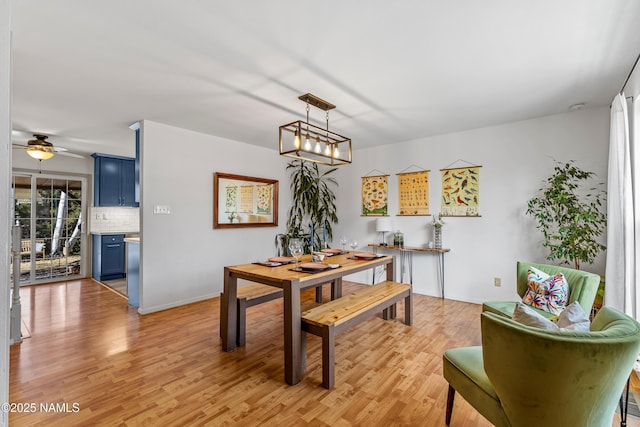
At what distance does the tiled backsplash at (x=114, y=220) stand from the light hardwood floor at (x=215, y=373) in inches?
96.4

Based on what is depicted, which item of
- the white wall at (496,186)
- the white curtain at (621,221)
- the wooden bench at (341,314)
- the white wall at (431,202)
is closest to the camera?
the wooden bench at (341,314)

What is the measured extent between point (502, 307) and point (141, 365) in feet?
10.0

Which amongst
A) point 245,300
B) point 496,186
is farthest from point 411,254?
point 245,300

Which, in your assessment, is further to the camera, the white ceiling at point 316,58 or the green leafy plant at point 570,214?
the green leafy plant at point 570,214

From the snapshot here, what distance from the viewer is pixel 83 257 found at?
19.0 feet

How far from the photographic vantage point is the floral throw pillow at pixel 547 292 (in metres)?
2.41

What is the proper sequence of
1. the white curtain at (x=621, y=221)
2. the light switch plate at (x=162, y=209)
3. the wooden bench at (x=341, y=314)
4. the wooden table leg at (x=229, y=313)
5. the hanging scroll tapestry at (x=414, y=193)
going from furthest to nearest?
the hanging scroll tapestry at (x=414, y=193), the light switch plate at (x=162, y=209), the wooden table leg at (x=229, y=313), the white curtain at (x=621, y=221), the wooden bench at (x=341, y=314)

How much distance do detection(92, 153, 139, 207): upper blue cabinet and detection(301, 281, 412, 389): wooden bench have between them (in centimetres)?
465

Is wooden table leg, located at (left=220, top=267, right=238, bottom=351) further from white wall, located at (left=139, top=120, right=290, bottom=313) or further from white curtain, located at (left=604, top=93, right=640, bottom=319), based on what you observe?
white curtain, located at (left=604, top=93, right=640, bottom=319)

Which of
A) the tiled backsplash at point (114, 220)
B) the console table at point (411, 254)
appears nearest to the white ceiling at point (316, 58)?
the console table at point (411, 254)

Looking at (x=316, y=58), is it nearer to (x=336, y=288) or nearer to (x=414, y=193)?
(x=336, y=288)

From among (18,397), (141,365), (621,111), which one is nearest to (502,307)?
(621,111)

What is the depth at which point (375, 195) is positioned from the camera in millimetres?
5215

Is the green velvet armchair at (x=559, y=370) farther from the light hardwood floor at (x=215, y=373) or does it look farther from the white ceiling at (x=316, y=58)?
the white ceiling at (x=316, y=58)
